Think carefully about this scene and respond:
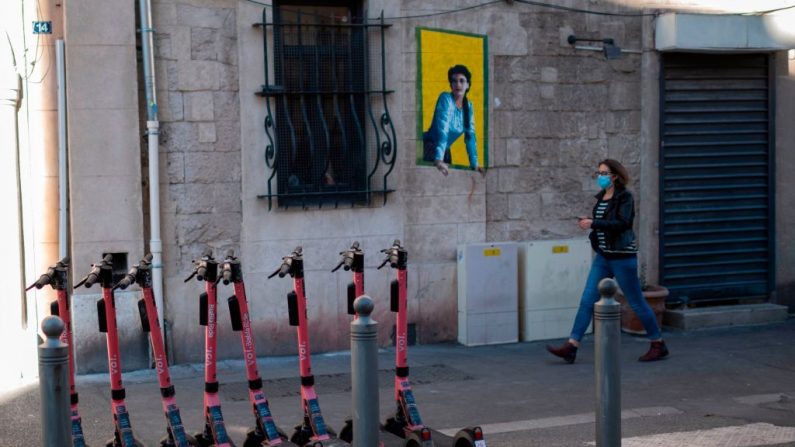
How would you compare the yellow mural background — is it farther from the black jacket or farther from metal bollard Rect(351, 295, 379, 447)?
metal bollard Rect(351, 295, 379, 447)

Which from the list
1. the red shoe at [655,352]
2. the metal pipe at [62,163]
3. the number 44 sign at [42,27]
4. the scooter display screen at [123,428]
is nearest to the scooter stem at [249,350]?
the scooter display screen at [123,428]

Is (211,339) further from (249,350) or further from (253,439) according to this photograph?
(253,439)

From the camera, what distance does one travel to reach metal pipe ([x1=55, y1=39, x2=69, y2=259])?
9.59m

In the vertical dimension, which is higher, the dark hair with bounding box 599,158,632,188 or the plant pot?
the dark hair with bounding box 599,158,632,188

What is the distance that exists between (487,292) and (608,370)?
5000mm

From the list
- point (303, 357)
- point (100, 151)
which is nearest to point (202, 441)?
point (303, 357)

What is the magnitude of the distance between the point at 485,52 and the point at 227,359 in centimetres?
393

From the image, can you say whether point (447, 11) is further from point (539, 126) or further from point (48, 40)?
point (48, 40)

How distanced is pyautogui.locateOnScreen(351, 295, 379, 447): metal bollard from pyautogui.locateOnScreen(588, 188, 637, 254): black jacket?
448 centimetres

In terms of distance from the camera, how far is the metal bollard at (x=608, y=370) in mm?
5961

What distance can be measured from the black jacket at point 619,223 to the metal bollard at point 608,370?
12.6 feet

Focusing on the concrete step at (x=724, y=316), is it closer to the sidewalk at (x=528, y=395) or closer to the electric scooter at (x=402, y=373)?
the sidewalk at (x=528, y=395)

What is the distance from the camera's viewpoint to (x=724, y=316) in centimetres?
1188

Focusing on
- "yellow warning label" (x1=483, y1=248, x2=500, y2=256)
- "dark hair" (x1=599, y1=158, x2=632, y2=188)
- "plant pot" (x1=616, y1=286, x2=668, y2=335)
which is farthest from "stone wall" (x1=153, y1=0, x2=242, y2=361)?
"plant pot" (x1=616, y1=286, x2=668, y2=335)
